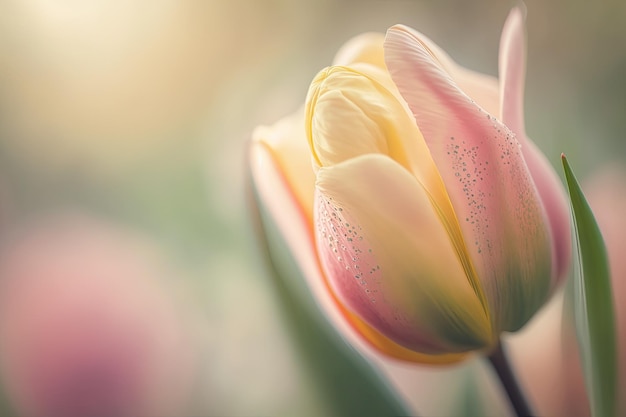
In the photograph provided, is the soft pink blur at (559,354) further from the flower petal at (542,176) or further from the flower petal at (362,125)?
the flower petal at (362,125)

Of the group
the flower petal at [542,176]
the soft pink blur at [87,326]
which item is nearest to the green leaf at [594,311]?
the flower petal at [542,176]

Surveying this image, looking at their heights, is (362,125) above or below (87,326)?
above

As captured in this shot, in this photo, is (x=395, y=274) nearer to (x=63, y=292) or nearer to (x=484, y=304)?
(x=484, y=304)

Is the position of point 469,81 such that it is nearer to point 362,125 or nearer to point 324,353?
point 362,125

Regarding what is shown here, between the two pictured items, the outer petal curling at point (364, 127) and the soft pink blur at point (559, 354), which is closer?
the outer petal curling at point (364, 127)

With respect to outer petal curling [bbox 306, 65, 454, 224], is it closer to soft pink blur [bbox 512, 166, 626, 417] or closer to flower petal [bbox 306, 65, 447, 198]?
flower petal [bbox 306, 65, 447, 198]

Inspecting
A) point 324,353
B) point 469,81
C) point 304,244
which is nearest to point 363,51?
point 469,81

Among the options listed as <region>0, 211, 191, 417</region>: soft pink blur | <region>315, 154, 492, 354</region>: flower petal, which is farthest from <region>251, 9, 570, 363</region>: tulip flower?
<region>0, 211, 191, 417</region>: soft pink blur

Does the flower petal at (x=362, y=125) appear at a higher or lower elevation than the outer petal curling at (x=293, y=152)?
higher
